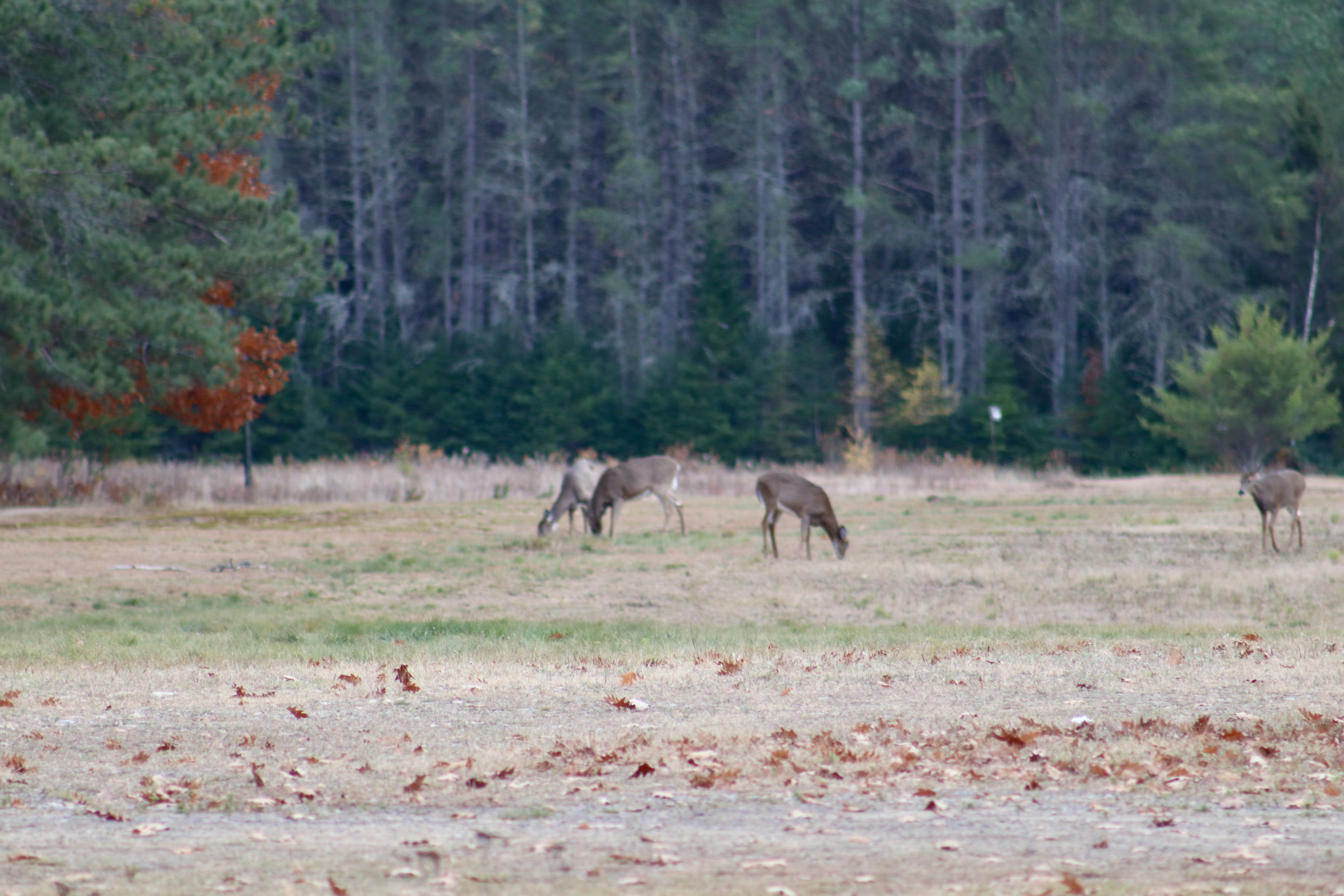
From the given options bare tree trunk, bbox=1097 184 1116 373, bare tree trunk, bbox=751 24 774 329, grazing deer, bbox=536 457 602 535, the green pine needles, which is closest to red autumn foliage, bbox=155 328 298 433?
grazing deer, bbox=536 457 602 535

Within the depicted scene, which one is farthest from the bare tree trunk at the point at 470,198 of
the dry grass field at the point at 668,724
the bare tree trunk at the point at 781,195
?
the dry grass field at the point at 668,724

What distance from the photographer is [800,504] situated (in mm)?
22719

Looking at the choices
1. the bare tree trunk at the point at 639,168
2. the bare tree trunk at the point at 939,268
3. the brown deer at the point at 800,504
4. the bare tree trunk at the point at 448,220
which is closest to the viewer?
the brown deer at the point at 800,504

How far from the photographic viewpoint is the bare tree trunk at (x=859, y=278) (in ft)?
177

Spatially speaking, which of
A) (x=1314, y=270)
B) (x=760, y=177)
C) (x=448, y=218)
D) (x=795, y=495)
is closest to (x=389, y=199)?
(x=448, y=218)

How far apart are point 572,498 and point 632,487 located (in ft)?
3.62

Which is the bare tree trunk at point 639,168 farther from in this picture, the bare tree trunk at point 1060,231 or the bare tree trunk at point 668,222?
the bare tree trunk at point 1060,231

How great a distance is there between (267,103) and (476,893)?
1661 inches

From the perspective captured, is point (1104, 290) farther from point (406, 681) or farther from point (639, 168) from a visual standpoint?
point (406, 681)

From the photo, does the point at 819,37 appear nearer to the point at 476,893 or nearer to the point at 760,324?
the point at 760,324

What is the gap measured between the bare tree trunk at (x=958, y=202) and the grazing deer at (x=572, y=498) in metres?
30.4

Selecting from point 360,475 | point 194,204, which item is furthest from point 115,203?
point 360,475

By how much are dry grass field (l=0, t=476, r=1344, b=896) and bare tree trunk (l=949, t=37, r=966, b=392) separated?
117 feet

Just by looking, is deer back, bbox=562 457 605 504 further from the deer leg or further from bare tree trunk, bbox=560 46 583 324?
bare tree trunk, bbox=560 46 583 324
